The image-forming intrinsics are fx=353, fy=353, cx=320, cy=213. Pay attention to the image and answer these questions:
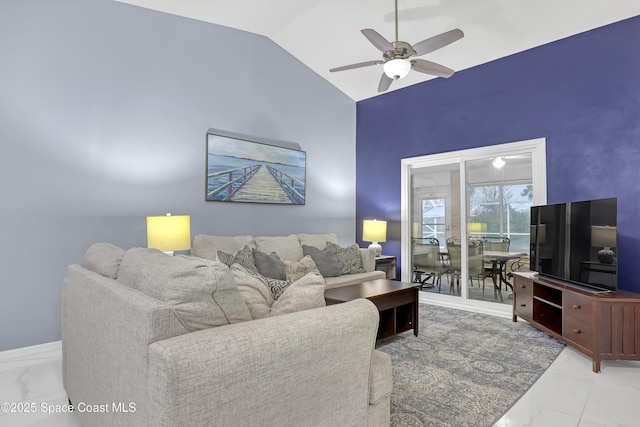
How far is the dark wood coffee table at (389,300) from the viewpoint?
295 cm

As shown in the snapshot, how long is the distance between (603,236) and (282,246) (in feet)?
9.83

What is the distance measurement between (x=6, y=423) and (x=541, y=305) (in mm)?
4211

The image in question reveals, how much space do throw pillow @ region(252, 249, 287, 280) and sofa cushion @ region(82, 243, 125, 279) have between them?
1.45 metres

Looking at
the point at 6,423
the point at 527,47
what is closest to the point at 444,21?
the point at 527,47

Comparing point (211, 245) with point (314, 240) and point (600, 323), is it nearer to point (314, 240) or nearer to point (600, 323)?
point (314, 240)

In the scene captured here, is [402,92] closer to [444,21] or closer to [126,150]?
[444,21]

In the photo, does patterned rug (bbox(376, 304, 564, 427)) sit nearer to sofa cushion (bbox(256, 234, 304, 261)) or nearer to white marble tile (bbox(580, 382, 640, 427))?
white marble tile (bbox(580, 382, 640, 427))

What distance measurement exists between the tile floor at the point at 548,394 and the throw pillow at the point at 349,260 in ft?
7.06

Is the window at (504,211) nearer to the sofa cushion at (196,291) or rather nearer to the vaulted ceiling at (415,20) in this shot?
the vaulted ceiling at (415,20)

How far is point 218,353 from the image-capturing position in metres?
0.97

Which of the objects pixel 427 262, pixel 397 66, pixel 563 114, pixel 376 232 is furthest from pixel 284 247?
pixel 563 114

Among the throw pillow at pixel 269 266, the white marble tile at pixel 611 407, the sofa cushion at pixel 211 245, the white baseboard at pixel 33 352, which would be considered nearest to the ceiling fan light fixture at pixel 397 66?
the throw pillow at pixel 269 266

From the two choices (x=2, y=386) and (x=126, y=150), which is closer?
(x=2, y=386)

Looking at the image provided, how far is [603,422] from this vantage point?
6.36ft
